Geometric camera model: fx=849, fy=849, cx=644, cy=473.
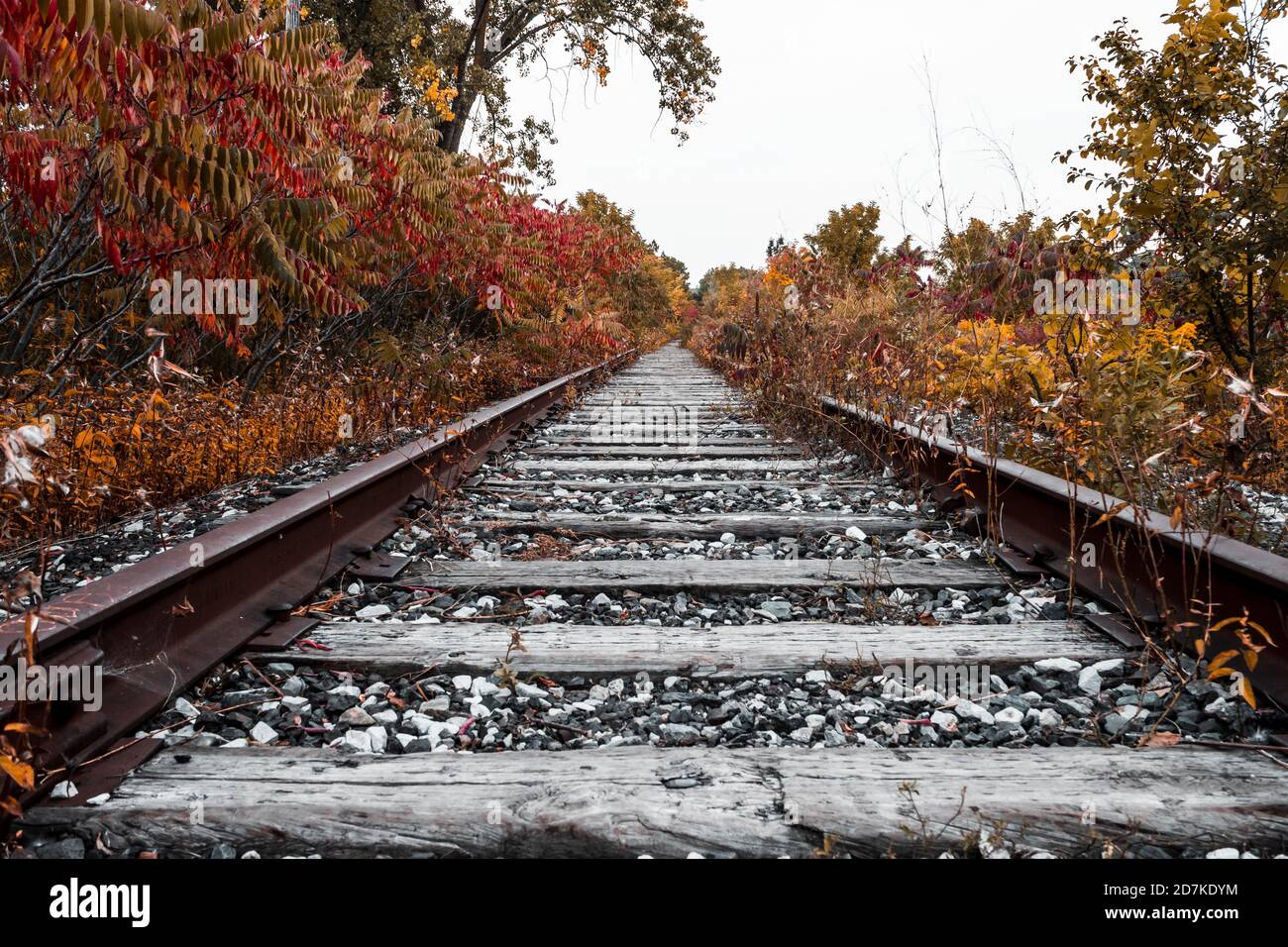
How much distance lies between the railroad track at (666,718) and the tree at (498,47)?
1169cm

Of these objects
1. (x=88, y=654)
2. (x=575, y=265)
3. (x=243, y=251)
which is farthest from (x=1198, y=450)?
(x=575, y=265)

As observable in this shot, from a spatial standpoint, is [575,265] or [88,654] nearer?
[88,654]

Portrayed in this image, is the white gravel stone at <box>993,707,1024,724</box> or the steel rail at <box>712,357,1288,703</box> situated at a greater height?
the steel rail at <box>712,357,1288,703</box>

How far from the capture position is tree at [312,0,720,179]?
43.5 ft

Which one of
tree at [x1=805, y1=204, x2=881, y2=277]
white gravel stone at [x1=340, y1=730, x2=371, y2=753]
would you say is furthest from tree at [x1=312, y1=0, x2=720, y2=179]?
white gravel stone at [x1=340, y1=730, x2=371, y2=753]

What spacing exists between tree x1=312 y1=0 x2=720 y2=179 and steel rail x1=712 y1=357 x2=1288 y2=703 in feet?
37.9

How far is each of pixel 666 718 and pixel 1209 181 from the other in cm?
489

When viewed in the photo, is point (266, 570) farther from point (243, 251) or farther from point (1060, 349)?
point (1060, 349)

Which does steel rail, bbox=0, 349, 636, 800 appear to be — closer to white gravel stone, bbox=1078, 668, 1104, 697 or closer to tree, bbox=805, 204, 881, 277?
white gravel stone, bbox=1078, 668, 1104, 697

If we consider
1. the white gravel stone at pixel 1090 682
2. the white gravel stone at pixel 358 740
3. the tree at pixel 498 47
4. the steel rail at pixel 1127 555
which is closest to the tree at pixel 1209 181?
the steel rail at pixel 1127 555

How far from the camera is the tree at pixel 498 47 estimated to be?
13273mm

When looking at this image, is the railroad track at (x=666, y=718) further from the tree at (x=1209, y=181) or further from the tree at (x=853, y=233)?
the tree at (x=853, y=233)

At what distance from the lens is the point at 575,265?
1380 cm
